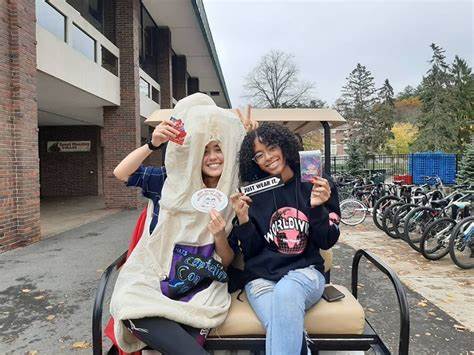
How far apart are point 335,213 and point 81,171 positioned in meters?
17.3

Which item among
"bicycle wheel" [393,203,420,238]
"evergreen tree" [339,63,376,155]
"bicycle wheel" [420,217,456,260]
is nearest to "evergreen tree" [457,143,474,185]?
"bicycle wheel" [393,203,420,238]

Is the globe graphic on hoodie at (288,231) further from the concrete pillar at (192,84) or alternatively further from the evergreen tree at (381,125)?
the evergreen tree at (381,125)

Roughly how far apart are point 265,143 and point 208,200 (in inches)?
19.1

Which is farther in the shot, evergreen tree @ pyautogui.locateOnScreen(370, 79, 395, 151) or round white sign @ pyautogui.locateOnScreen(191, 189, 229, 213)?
evergreen tree @ pyautogui.locateOnScreen(370, 79, 395, 151)

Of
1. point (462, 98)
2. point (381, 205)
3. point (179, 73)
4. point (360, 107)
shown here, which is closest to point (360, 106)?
point (360, 107)

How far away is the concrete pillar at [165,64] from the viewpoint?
16.5 m

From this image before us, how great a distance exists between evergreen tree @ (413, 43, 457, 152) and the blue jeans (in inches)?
1370

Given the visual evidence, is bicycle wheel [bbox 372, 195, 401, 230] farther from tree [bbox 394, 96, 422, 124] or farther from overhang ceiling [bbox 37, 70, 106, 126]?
tree [bbox 394, 96, 422, 124]

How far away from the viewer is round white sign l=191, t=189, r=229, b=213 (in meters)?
2.09

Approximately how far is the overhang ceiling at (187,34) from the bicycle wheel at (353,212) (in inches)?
343

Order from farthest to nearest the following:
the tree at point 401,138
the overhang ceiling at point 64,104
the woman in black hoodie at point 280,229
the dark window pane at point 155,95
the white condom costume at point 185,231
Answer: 1. the tree at point 401,138
2. the dark window pane at point 155,95
3. the overhang ceiling at point 64,104
4. the woman in black hoodie at point 280,229
5. the white condom costume at point 185,231

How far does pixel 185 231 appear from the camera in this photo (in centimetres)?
218

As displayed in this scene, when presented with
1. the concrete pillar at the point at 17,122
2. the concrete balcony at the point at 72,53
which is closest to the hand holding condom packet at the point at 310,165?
the concrete pillar at the point at 17,122

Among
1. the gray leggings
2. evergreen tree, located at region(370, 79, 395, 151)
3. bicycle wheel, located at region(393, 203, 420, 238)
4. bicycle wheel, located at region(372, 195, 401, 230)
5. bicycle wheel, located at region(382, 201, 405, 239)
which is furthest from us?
evergreen tree, located at region(370, 79, 395, 151)
